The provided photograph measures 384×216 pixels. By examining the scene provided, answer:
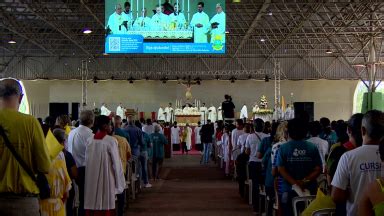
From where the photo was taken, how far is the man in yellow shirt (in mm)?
3957

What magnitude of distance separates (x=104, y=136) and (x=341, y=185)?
3.78 meters

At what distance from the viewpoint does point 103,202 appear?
730cm

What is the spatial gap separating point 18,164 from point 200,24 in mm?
15169

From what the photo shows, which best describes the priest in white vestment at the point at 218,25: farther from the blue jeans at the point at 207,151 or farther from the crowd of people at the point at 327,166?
the crowd of people at the point at 327,166

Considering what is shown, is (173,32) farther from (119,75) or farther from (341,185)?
(119,75)

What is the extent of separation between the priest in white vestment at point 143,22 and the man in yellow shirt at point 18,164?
594 inches

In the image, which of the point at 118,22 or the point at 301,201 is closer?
the point at 301,201

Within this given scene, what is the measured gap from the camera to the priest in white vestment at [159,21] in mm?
18719

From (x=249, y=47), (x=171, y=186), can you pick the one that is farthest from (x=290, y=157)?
(x=249, y=47)

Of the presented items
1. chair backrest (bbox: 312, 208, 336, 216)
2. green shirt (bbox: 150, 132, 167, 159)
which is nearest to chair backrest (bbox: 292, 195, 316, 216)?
chair backrest (bbox: 312, 208, 336, 216)

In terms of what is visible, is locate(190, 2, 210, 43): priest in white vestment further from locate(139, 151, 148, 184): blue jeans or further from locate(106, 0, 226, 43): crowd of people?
locate(139, 151, 148, 184): blue jeans

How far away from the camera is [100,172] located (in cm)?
727

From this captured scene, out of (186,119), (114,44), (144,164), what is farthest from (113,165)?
(186,119)

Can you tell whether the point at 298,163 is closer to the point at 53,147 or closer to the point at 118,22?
the point at 53,147
